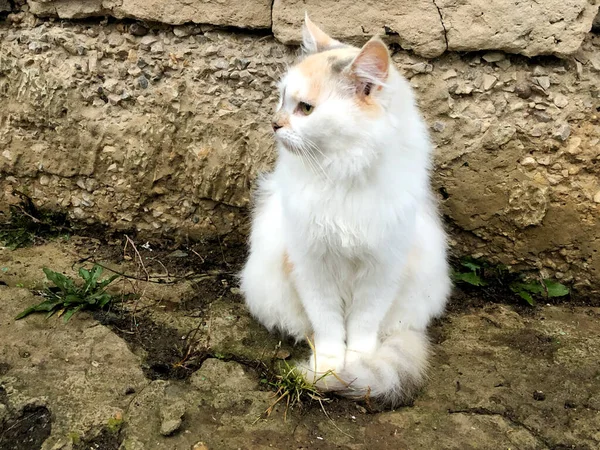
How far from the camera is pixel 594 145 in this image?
3037 mm

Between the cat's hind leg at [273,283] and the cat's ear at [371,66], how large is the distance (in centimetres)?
93

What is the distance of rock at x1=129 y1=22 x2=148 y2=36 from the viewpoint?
10.8ft

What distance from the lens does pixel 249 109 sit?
330cm

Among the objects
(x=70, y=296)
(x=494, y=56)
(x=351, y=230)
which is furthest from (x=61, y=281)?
(x=494, y=56)

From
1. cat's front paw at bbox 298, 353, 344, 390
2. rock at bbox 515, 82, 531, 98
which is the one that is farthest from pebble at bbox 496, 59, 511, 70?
cat's front paw at bbox 298, 353, 344, 390

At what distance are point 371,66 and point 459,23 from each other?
38.4 inches

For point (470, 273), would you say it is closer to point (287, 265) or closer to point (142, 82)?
point (287, 265)

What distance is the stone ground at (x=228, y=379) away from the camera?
90.6 inches

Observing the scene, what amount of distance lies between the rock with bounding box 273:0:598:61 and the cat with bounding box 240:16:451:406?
453 millimetres

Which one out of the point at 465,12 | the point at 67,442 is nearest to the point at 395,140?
the point at 465,12

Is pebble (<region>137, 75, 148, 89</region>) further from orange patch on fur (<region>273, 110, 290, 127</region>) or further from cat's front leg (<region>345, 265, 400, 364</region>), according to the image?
cat's front leg (<region>345, 265, 400, 364</region>)

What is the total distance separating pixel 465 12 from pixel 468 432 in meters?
1.97

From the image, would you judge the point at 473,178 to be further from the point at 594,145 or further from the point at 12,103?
the point at 12,103

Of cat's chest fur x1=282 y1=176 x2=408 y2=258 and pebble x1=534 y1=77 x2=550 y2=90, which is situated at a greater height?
pebble x1=534 y1=77 x2=550 y2=90
